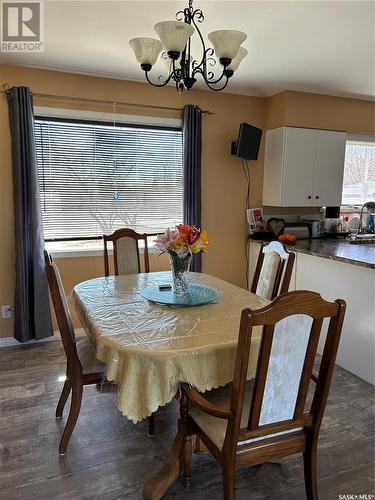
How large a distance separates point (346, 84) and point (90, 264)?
127 inches

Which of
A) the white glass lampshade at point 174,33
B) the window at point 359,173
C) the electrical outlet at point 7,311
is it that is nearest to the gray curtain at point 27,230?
the electrical outlet at point 7,311

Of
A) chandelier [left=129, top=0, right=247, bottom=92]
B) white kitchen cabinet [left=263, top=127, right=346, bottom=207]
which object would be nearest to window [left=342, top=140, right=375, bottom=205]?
white kitchen cabinet [left=263, top=127, right=346, bottom=207]

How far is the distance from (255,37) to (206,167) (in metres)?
1.49

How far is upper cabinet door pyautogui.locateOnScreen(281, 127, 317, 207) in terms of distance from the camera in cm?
385

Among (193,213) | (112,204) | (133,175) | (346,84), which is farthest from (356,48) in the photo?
(112,204)

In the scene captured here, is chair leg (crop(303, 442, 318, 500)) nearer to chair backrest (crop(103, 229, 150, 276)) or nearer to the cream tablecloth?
the cream tablecloth

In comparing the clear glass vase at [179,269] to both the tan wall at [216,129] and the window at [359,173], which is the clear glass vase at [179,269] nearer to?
the tan wall at [216,129]

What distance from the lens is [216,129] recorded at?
12.8ft

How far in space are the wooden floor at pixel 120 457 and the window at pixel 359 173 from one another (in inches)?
112

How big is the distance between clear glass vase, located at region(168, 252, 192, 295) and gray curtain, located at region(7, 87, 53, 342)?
1607 mm

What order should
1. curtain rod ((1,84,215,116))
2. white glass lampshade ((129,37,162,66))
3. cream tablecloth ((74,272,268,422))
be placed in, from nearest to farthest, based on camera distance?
1. cream tablecloth ((74,272,268,422))
2. white glass lampshade ((129,37,162,66))
3. curtain rod ((1,84,215,116))

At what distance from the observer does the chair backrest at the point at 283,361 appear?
49.0 inches

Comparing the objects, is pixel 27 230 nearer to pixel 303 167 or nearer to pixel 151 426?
pixel 151 426

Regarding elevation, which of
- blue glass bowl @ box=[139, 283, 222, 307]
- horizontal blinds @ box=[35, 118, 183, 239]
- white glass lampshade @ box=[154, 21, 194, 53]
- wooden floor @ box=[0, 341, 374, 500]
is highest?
white glass lampshade @ box=[154, 21, 194, 53]
